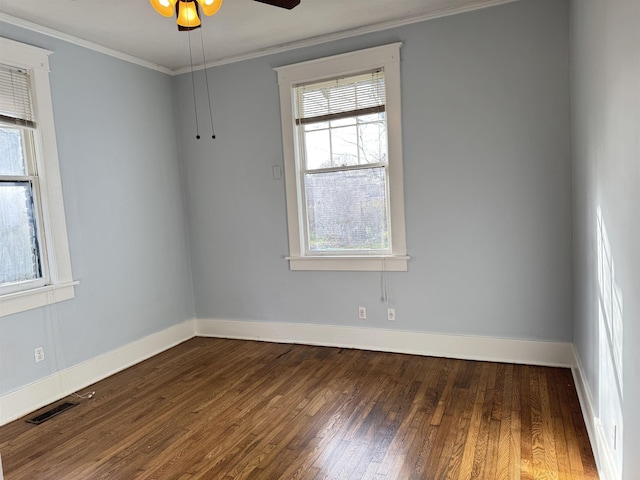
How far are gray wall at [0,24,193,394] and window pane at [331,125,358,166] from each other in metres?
1.72

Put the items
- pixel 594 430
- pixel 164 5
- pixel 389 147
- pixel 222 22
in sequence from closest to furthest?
pixel 164 5, pixel 594 430, pixel 222 22, pixel 389 147

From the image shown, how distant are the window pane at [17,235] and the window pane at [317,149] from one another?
7.30ft

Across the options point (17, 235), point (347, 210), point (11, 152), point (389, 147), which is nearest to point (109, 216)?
point (17, 235)

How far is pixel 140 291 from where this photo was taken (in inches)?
159

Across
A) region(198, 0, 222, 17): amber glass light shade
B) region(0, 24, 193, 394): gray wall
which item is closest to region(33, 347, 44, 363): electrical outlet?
region(0, 24, 193, 394): gray wall

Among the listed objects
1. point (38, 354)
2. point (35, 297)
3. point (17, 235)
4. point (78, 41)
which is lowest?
point (38, 354)

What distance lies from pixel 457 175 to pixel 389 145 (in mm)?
609

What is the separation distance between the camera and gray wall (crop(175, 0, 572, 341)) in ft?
10.5

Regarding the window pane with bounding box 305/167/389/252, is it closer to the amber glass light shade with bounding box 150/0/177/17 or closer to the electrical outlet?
the amber glass light shade with bounding box 150/0/177/17

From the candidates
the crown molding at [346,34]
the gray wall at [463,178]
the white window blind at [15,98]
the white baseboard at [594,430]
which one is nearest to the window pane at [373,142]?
the gray wall at [463,178]

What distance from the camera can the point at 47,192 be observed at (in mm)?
3252

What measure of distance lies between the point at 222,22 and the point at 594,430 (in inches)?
142

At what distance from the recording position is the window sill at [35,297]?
297cm

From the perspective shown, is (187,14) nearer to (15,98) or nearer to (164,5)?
(164,5)
